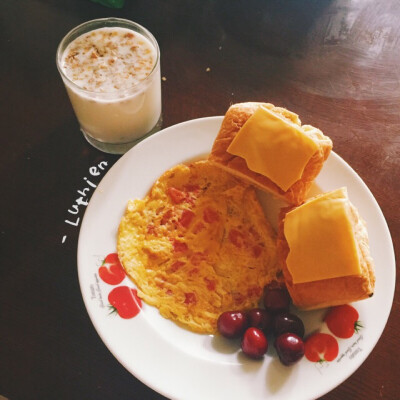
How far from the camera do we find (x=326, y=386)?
1.22 metres

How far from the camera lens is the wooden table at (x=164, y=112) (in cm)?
135

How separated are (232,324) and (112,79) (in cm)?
86

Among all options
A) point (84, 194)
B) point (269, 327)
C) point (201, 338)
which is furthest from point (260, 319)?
point (84, 194)

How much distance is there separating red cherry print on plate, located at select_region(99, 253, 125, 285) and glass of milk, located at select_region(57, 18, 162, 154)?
46 cm

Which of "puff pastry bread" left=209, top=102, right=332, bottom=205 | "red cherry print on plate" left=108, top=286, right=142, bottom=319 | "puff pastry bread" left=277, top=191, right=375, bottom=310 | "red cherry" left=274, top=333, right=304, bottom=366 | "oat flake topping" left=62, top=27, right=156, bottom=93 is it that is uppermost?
"oat flake topping" left=62, top=27, right=156, bottom=93

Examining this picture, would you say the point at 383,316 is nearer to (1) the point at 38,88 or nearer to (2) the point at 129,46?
(2) the point at 129,46

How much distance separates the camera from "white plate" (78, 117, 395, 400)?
1.23 metres

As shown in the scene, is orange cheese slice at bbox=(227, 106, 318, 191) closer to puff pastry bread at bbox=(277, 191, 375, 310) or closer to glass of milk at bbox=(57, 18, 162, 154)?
puff pastry bread at bbox=(277, 191, 375, 310)

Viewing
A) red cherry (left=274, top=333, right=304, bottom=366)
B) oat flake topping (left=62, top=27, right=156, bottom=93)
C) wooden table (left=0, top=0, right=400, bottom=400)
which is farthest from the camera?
oat flake topping (left=62, top=27, right=156, bottom=93)

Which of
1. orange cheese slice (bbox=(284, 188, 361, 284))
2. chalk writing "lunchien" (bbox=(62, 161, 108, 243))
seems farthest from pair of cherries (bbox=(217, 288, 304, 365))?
chalk writing "lunchien" (bbox=(62, 161, 108, 243))

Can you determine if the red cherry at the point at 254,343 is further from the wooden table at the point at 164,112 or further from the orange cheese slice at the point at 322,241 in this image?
the wooden table at the point at 164,112

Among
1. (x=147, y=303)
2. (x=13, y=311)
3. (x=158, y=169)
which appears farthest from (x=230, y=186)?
(x=13, y=311)

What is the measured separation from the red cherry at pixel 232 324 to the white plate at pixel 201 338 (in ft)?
0.14

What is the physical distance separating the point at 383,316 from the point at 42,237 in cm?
110
